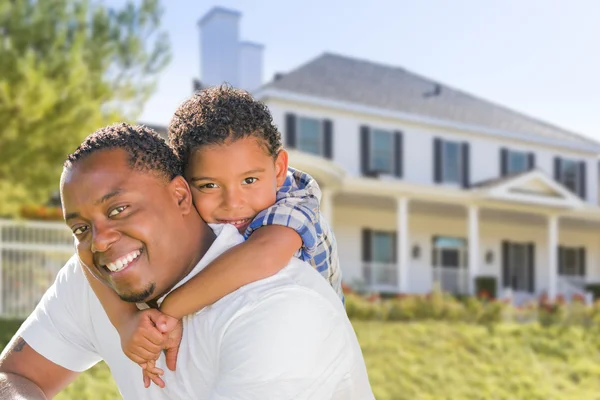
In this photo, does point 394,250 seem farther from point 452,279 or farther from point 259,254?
point 259,254

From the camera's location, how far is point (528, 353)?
1030cm

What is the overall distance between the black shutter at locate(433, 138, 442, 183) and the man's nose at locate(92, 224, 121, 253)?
20.6 metres

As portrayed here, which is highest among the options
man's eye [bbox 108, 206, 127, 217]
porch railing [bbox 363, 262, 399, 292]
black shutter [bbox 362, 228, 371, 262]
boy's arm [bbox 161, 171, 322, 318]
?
man's eye [bbox 108, 206, 127, 217]

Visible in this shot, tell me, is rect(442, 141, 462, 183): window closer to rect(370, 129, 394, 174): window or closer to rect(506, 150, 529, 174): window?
rect(370, 129, 394, 174): window

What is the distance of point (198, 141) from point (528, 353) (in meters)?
9.02

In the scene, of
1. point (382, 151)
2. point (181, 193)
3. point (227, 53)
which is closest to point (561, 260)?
point (382, 151)

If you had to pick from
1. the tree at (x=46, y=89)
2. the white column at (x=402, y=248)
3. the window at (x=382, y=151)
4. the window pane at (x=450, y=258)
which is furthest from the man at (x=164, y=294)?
the window pane at (x=450, y=258)

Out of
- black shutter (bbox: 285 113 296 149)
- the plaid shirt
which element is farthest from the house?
the plaid shirt

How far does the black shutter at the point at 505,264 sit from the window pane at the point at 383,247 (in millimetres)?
4456

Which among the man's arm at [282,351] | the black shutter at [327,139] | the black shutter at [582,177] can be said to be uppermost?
the man's arm at [282,351]

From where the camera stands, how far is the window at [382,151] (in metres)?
21.0

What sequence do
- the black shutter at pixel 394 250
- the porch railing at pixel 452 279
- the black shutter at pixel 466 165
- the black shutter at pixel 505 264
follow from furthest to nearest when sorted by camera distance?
the black shutter at pixel 505 264, the black shutter at pixel 466 165, the black shutter at pixel 394 250, the porch railing at pixel 452 279

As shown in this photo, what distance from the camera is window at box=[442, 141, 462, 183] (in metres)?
22.5

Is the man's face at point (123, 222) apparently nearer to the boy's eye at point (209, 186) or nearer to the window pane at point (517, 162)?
the boy's eye at point (209, 186)
